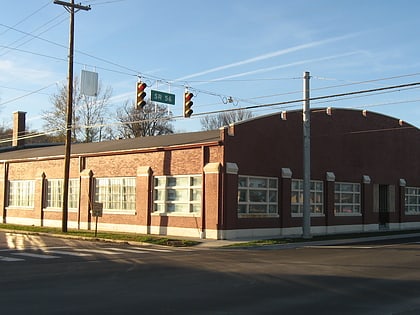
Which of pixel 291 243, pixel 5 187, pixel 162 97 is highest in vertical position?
pixel 162 97

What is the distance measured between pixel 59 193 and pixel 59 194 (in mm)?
65

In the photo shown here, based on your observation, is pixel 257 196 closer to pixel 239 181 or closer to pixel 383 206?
pixel 239 181

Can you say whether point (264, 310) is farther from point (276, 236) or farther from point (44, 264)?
point (276, 236)

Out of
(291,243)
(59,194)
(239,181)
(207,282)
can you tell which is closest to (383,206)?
(291,243)

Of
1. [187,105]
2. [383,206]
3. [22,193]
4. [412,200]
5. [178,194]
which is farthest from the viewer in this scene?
Answer: [412,200]

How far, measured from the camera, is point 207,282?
12.2 meters

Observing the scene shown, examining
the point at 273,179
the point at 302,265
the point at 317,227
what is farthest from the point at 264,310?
the point at 317,227

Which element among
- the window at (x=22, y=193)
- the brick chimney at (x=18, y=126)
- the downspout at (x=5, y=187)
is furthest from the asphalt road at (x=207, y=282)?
the brick chimney at (x=18, y=126)

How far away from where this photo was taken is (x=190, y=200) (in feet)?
87.2

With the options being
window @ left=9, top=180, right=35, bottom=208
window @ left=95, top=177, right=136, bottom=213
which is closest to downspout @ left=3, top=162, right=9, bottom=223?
window @ left=9, top=180, right=35, bottom=208

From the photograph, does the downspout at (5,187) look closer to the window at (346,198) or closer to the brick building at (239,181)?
the brick building at (239,181)

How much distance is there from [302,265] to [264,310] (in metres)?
6.99

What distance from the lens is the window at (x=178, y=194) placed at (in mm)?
26438

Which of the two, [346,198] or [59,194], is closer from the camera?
[346,198]
